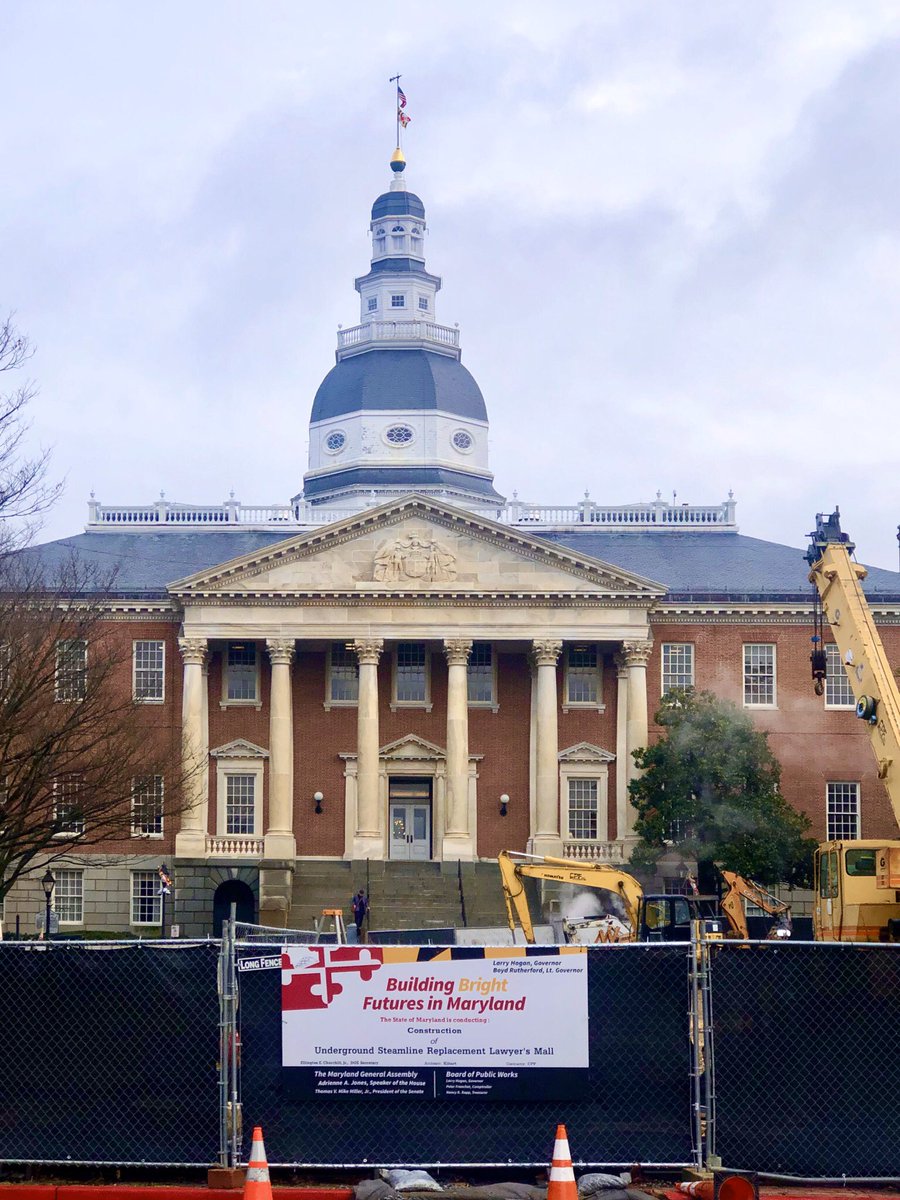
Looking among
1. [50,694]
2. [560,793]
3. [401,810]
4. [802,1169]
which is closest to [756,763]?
[560,793]

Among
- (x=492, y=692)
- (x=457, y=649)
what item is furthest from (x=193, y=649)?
(x=492, y=692)

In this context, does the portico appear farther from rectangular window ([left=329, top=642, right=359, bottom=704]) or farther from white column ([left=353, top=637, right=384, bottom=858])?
rectangular window ([left=329, top=642, right=359, bottom=704])

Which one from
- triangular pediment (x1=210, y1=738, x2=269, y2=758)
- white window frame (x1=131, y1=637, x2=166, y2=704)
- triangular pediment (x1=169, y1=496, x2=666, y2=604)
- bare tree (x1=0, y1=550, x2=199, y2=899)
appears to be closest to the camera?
bare tree (x1=0, y1=550, x2=199, y2=899)

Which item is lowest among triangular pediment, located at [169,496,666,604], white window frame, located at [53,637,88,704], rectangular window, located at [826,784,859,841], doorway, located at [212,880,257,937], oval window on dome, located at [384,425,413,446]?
doorway, located at [212,880,257,937]

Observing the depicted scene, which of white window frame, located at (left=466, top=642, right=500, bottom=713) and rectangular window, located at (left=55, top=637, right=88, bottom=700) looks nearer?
rectangular window, located at (left=55, top=637, right=88, bottom=700)

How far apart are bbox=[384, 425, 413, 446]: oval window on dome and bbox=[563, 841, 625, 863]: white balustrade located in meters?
46.7

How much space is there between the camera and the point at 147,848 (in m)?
58.4

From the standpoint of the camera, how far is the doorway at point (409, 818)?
59656mm

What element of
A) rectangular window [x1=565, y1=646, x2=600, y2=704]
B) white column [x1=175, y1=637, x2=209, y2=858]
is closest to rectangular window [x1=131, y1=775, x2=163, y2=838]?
white column [x1=175, y1=637, x2=209, y2=858]

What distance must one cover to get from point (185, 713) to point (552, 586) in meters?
12.1

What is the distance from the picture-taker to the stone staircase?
170 ft

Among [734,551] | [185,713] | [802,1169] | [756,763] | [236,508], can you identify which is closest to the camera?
[802,1169]

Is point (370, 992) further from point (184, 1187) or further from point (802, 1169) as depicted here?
point (802, 1169)

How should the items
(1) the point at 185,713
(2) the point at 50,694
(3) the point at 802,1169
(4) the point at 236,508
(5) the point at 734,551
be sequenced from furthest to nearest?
(4) the point at 236,508 < (5) the point at 734,551 < (1) the point at 185,713 < (2) the point at 50,694 < (3) the point at 802,1169
